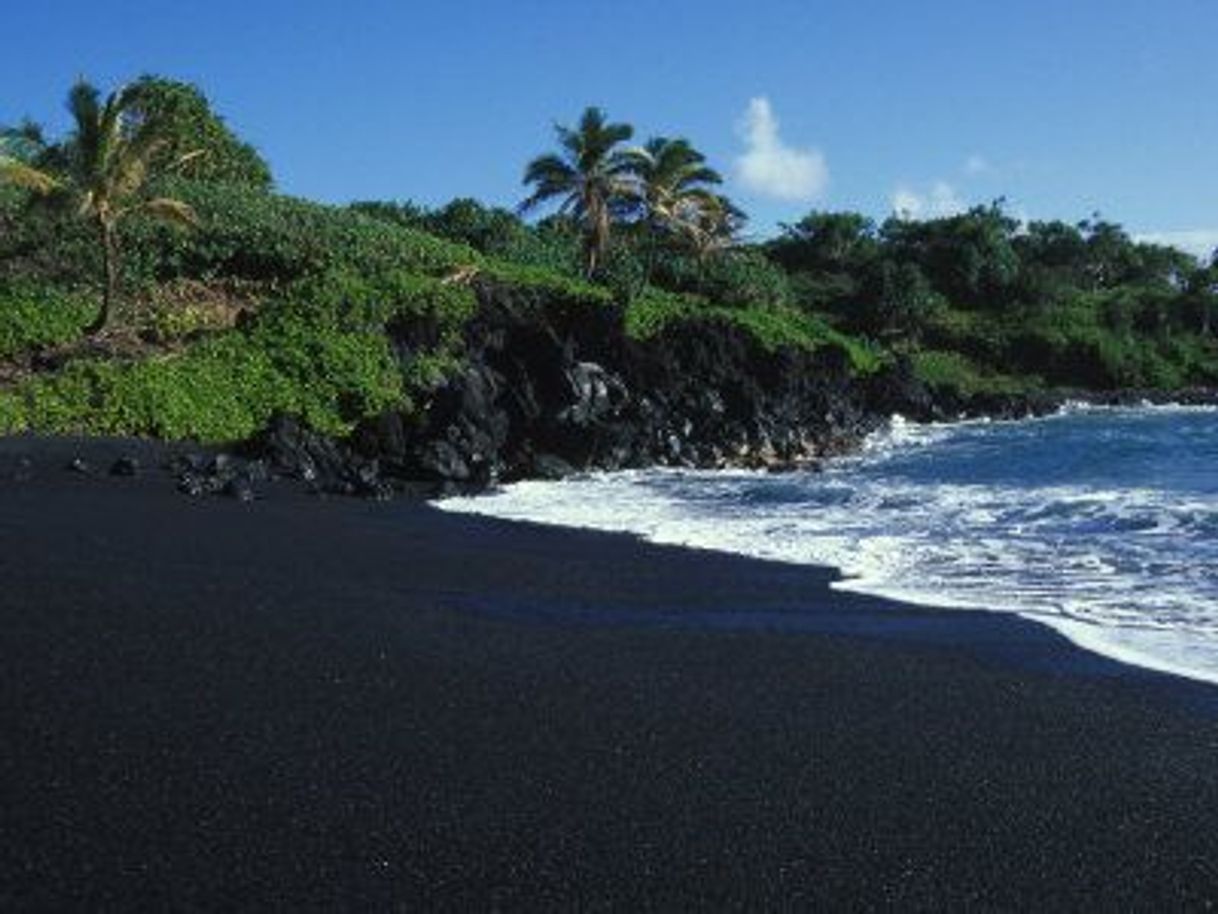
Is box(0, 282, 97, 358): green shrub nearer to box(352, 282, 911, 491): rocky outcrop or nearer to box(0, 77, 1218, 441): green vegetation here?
box(0, 77, 1218, 441): green vegetation

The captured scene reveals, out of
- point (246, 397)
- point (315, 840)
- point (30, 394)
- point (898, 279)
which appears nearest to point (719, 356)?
point (246, 397)

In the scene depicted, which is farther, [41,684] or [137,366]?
[137,366]

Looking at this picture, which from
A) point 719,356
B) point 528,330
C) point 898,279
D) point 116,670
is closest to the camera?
point 116,670

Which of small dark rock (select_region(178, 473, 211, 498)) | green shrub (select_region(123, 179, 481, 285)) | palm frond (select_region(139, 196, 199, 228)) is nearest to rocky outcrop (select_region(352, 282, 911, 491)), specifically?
green shrub (select_region(123, 179, 481, 285))

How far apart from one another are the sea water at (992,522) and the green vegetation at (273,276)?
5.29 m

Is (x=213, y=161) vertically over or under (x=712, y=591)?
over

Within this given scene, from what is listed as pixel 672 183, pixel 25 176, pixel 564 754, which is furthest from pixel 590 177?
pixel 564 754

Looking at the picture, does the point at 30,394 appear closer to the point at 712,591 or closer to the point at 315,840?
the point at 712,591

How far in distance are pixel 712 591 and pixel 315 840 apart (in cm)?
674

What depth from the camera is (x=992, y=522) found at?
664 inches

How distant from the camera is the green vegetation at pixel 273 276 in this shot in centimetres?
2394

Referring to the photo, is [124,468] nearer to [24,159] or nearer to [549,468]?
[549,468]

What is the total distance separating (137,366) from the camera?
918 inches

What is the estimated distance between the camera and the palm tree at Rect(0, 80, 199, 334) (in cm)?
2477
